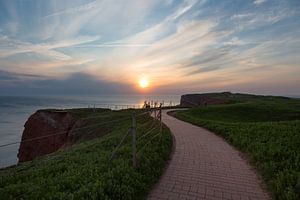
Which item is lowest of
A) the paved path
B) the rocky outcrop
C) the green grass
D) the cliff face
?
the cliff face

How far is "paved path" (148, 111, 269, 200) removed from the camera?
546cm

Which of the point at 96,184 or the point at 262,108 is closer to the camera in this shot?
the point at 96,184

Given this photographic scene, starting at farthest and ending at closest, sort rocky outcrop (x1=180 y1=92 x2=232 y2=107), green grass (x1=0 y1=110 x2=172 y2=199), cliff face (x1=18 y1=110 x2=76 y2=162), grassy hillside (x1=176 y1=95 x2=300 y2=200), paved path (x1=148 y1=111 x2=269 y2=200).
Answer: rocky outcrop (x1=180 y1=92 x2=232 y2=107) < cliff face (x1=18 y1=110 x2=76 y2=162) < grassy hillside (x1=176 y1=95 x2=300 y2=200) < paved path (x1=148 y1=111 x2=269 y2=200) < green grass (x1=0 y1=110 x2=172 y2=199)

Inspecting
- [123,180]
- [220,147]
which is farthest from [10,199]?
[220,147]

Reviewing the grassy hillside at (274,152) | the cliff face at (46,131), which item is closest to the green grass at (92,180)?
the grassy hillside at (274,152)

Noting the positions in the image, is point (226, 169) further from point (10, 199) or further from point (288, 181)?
point (10, 199)

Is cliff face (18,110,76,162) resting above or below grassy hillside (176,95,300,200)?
below

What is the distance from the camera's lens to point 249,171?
23.5 feet

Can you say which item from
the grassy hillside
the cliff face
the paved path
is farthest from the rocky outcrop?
the paved path

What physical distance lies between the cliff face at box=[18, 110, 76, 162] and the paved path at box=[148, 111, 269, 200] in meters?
21.8

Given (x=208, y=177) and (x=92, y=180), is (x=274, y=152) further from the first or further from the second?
(x=92, y=180)

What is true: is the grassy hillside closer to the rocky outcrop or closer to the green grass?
the green grass

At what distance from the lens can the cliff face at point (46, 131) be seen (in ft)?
95.1

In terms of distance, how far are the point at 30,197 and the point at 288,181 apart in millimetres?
5516
